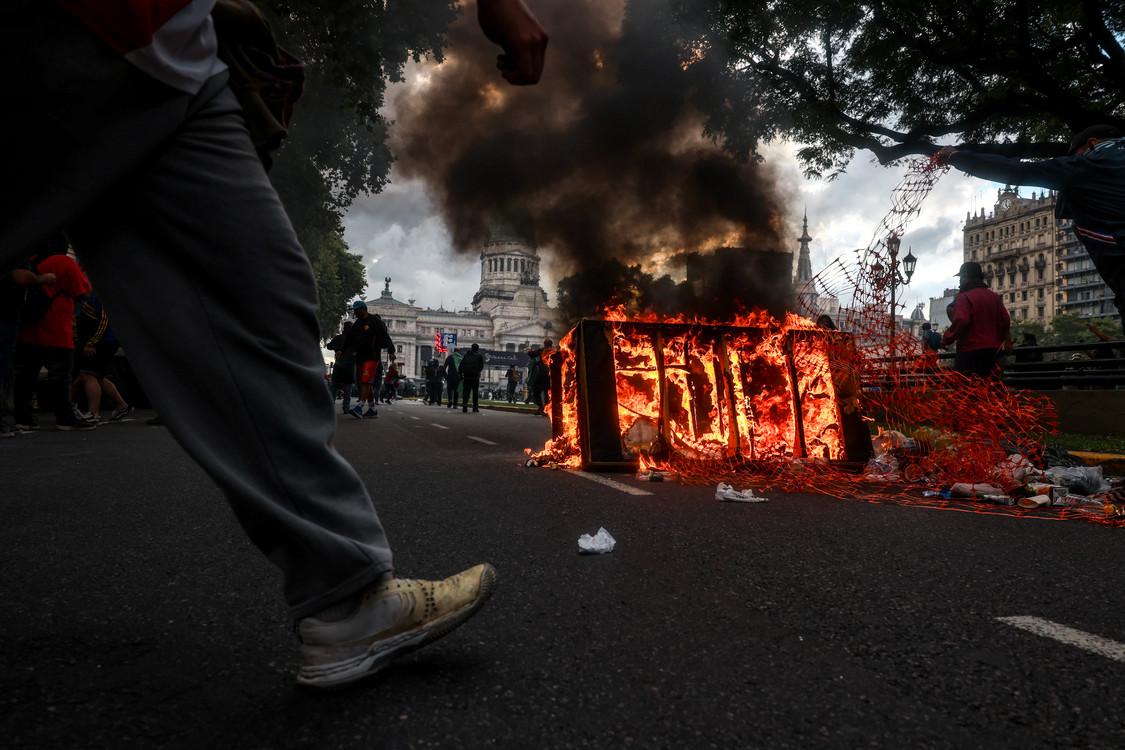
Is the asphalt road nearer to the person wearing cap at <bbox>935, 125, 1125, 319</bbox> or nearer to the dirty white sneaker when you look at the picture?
the dirty white sneaker

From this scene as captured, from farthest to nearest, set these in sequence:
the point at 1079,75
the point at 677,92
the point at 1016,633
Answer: the point at 677,92, the point at 1079,75, the point at 1016,633

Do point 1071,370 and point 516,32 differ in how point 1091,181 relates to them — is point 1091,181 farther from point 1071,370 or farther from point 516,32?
point 1071,370

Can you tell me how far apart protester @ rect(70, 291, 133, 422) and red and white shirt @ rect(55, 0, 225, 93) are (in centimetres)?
867

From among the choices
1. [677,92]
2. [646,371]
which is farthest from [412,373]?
[646,371]

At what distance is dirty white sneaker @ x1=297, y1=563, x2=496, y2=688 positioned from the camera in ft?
5.08

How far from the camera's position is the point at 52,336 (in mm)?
8648

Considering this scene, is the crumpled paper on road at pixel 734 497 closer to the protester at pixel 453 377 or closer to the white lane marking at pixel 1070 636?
the white lane marking at pixel 1070 636

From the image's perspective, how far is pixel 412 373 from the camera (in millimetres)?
121375

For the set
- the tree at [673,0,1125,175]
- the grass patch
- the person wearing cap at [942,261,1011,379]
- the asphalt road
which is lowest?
the grass patch

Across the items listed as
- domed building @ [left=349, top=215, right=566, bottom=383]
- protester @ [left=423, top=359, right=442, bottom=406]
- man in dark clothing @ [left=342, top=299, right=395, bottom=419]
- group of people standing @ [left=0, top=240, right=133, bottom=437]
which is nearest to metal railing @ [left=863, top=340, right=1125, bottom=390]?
man in dark clothing @ [left=342, top=299, right=395, bottom=419]

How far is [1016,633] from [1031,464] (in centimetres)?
445

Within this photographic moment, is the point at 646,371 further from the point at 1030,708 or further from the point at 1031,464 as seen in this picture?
the point at 1030,708

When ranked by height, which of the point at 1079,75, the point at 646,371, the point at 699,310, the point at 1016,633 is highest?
the point at 1079,75

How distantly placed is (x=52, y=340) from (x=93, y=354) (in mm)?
1103
